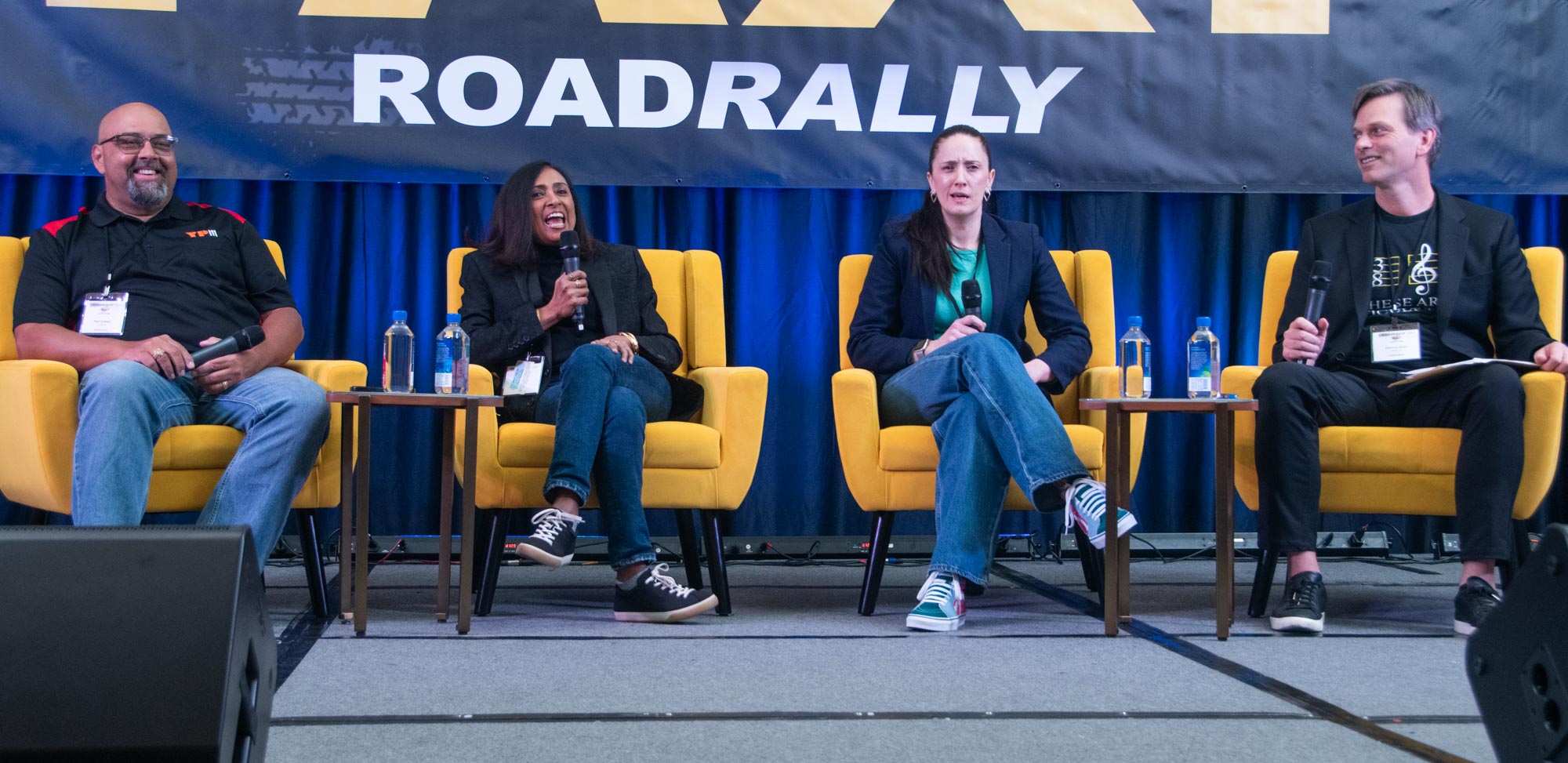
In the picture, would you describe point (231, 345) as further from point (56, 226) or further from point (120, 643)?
point (120, 643)

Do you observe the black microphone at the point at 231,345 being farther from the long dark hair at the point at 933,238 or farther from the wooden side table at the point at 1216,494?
the wooden side table at the point at 1216,494

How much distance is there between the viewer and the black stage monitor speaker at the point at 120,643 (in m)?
0.81

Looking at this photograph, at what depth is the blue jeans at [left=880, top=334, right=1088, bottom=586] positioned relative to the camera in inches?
93.0

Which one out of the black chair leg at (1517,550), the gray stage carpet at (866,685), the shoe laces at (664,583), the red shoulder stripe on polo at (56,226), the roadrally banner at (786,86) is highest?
the roadrally banner at (786,86)

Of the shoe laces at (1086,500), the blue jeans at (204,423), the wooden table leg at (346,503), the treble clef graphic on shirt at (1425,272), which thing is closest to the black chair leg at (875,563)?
the shoe laces at (1086,500)

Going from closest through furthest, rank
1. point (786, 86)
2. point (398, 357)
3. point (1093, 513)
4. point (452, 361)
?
point (1093, 513)
point (452, 361)
point (398, 357)
point (786, 86)

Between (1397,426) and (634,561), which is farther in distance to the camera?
(1397,426)

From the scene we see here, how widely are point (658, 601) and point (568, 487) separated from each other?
11.6 inches

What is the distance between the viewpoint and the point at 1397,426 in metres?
2.63

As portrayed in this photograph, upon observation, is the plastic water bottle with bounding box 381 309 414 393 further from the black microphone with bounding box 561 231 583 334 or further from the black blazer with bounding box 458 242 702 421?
the black microphone with bounding box 561 231 583 334

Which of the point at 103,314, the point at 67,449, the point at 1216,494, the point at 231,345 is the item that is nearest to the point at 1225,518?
the point at 1216,494

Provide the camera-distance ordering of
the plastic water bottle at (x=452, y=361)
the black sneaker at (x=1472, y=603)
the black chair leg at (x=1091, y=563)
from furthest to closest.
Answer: the black chair leg at (x=1091, y=563) → the plastic water bottle at (x=452, y=361) → the black sneaker at (x=1472, y=603)

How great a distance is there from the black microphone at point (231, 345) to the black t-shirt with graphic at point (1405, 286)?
7.67 ft

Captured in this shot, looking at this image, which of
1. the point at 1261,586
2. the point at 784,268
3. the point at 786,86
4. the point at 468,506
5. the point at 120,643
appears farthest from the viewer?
the point at 784,268
